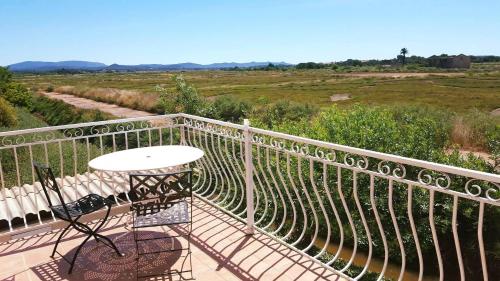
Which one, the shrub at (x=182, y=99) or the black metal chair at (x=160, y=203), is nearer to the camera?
the black metal chair at (x=160, y=203)

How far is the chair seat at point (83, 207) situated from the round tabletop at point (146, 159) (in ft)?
1.19

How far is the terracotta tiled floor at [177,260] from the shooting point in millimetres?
3248

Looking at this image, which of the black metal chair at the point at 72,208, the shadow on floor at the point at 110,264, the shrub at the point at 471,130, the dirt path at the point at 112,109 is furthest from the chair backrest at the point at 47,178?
the dirt path at the point at 112,109

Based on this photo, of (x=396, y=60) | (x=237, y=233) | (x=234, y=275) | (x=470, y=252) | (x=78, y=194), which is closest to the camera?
(x=234, y=275)

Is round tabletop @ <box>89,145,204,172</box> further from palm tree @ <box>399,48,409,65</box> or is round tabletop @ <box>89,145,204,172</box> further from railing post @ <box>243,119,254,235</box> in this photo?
palm tree @ <box>399,48,409,65</box>

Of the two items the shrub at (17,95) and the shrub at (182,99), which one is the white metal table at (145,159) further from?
the shrub at (17,95)

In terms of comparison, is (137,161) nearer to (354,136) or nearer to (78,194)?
(78,194)

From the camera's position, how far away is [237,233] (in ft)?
13.3

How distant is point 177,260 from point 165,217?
0.50m

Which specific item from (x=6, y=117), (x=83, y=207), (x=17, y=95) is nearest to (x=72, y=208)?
(x=83, y=207)

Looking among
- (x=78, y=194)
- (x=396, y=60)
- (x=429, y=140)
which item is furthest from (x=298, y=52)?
(x=396, y=60)

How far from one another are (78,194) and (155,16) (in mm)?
17769

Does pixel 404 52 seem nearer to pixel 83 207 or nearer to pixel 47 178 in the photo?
pixel 83 207

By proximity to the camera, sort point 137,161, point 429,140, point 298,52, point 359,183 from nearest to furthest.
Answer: point 137,161, point 359,183, point 429,140, point 298,52
